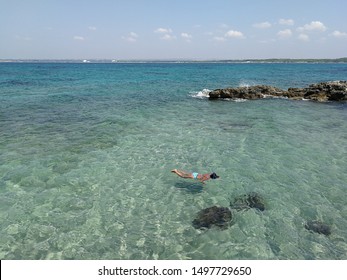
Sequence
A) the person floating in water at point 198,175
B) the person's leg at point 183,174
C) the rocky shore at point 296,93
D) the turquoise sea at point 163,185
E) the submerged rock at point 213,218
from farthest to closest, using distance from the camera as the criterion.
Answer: the rocky shore at point 296,93 → the person's leg at point 183,174 → the person floating in water at point 198,175 → the submerged rock at point 213,218 → the turquoise sea at point 163,185

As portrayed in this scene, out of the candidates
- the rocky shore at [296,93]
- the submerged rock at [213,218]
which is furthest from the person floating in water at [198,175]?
the rocky shore at [296,93]

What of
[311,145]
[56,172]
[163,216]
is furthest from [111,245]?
[311,145]

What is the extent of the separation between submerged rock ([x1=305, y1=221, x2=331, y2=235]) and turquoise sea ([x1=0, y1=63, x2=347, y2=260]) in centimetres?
22

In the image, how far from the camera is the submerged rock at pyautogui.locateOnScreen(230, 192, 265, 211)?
11.9 metres

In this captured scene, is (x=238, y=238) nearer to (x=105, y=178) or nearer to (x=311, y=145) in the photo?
(x=105, y=178)

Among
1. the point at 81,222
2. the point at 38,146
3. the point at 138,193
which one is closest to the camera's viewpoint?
the point at 81,222

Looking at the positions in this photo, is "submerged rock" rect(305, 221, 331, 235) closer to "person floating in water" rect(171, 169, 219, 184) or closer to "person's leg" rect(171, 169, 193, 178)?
"person floating in water" rect(171, 169, 219, 184)

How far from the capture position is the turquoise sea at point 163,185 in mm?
9694

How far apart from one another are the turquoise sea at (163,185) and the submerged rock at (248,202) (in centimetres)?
29

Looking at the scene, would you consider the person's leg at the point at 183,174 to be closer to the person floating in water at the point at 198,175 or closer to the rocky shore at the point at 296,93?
the person floating in water at the point at 198,175

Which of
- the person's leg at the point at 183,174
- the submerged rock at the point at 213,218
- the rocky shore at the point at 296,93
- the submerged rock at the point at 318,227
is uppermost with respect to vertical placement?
the rocky shore at the point at 296,93

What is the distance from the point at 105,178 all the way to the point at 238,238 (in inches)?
281

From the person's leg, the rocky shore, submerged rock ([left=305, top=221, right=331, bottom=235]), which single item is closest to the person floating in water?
the person's leg

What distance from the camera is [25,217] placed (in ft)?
36.3
